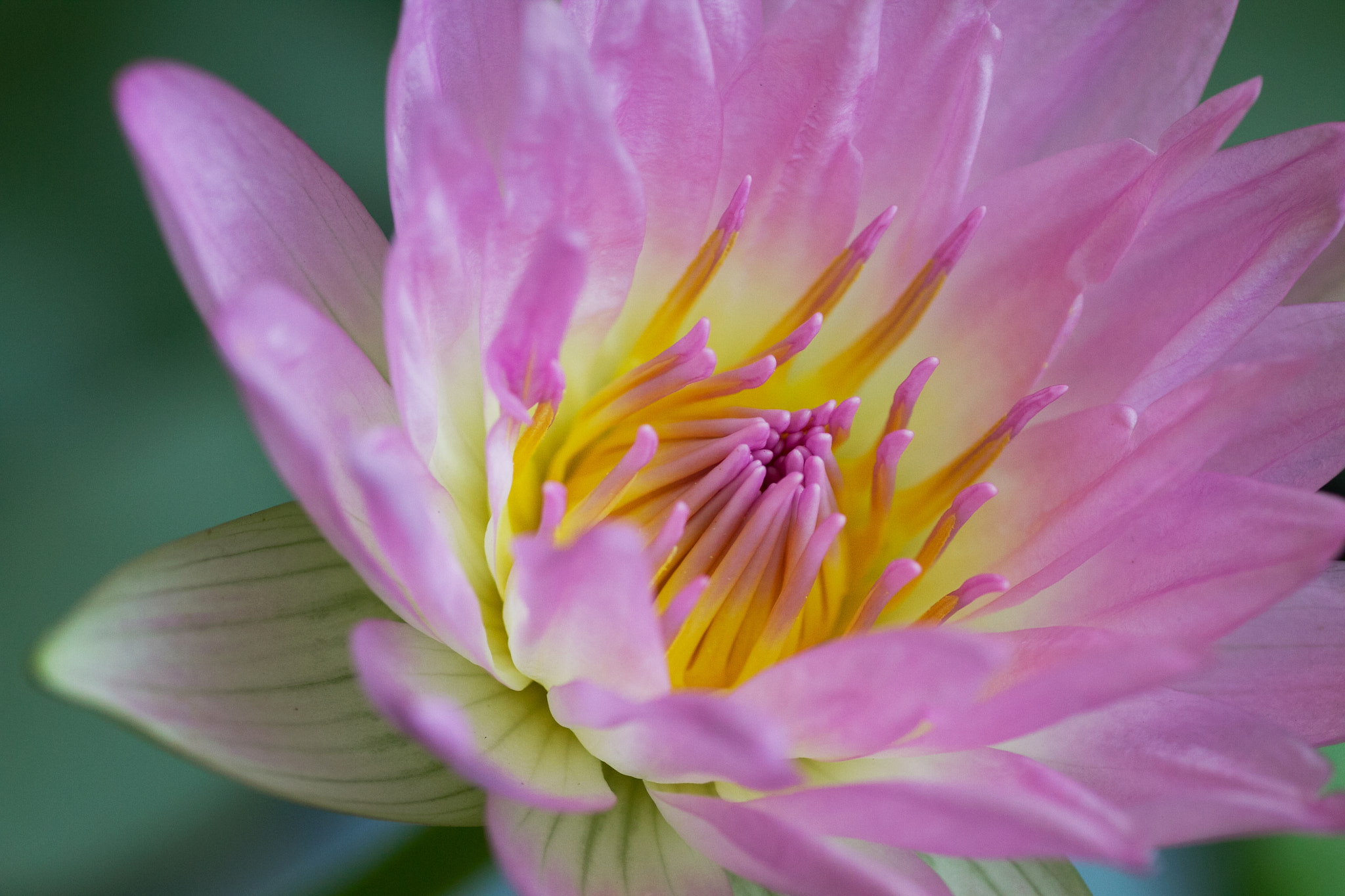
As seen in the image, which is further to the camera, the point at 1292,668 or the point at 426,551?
the point at 1292,668

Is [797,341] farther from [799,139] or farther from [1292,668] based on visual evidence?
[1292,668]

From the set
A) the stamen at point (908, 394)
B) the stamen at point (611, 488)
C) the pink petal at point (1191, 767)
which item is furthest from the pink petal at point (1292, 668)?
the stamen at point (611, 488)

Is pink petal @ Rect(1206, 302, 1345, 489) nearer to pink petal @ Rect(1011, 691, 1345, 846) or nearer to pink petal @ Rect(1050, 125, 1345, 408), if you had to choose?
pink petal @ Rect(1050, 125, 1345, 408)

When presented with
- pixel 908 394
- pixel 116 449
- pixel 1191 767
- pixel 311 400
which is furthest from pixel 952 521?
pixel 116 449

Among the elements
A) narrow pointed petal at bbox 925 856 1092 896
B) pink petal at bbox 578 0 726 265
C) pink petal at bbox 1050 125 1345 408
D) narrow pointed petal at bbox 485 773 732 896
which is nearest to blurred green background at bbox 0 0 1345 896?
narrow pointed petal at bbox 485 773 732 896

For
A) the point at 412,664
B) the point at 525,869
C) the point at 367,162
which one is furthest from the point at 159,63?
the point at 367,162
